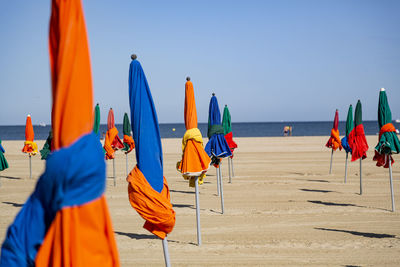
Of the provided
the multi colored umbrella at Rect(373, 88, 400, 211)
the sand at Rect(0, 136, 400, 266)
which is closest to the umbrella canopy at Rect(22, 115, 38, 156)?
the sand at Rect(0, 136, 400, 266)

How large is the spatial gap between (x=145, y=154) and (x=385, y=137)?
7.40 m

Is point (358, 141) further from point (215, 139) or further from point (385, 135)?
point (215, 139)

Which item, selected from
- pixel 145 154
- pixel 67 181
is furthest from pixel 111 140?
pixel 67 181

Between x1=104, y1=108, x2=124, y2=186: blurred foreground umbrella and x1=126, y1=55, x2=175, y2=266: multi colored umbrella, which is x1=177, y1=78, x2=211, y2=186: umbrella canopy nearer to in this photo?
x1=126, y1=55, x2=175, y2=266: multi colored umbrella

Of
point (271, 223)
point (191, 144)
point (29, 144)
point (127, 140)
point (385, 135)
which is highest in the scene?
point (385, 135)

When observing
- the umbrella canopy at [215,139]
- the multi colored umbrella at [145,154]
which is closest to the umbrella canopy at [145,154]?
the multi colored umbrella at [145,154]

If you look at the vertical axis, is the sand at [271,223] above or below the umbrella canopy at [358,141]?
below

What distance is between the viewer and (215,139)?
9305mm

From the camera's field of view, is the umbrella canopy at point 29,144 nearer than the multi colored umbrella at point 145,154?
No

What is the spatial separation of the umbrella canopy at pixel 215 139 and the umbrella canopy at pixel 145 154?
17.1ft

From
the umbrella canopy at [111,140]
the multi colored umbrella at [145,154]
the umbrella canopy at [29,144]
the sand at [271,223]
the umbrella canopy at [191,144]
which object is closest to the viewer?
the multi colored umbrella at [145,154]

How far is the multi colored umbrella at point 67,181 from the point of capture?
1.93m

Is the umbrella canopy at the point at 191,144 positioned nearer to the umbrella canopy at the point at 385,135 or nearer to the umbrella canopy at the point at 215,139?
the umbrella canopy at the point at 215,139

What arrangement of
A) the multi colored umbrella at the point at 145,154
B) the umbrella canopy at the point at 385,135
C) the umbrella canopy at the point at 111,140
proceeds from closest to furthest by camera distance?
1. the multi colored umbrella at the point at 145,154
2. the umbrella canopy at the point at 385,135
3. the umbrella canopy at the point at 111,140
